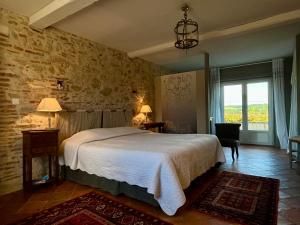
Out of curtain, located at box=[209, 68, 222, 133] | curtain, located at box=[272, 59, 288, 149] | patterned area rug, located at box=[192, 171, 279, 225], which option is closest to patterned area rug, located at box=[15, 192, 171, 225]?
patterned area rug, located at box=[192, 171, 279, 225]

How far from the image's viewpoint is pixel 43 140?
2.91 meters

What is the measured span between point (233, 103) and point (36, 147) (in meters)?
6.04

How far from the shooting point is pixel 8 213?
225 cm

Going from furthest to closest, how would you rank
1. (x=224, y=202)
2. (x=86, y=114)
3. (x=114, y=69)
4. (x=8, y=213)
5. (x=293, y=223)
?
(x=114, y=69), (x=86, y=114), (x=224, y=202), (x=8, y=213), (x=293, y=223)

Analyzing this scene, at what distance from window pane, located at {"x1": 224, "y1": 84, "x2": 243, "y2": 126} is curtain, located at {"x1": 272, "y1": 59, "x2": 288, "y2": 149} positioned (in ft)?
3.40

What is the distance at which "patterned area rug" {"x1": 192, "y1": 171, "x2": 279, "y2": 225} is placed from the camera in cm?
208

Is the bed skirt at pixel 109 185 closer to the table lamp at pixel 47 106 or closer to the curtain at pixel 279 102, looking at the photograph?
the table lamp at pixel 47 106

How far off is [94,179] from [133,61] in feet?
11.3

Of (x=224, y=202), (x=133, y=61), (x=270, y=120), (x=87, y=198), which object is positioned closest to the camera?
(x=224, y=202)

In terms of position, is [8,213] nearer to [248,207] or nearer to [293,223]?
[248,207]

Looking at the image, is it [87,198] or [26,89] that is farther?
[26,89]

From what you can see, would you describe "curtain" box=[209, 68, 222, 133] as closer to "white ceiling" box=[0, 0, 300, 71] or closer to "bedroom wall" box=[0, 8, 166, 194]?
"white ceiling" box=[0, 0, 300, 71]

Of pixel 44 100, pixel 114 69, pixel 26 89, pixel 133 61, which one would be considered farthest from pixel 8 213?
pixel 133 61

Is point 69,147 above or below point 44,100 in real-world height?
below
